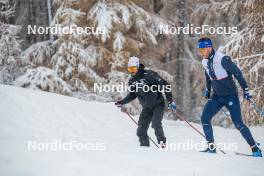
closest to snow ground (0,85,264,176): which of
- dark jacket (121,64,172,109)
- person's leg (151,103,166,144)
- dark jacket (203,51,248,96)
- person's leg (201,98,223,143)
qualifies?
person's leg (151,103,166,144)

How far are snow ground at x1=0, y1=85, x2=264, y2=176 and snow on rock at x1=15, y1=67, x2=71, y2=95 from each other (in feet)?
12.8

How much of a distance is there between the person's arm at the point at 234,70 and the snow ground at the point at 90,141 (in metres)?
1.37

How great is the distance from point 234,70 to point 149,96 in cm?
217

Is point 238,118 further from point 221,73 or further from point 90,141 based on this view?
point 90,141

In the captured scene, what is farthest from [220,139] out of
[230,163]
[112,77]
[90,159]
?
[112,77]

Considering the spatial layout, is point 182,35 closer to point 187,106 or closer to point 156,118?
point 187,106

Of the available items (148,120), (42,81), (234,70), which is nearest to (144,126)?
(148,120)

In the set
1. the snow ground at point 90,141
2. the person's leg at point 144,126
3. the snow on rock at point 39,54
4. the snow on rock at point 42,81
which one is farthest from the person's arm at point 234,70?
the snow on rock at point 39,54

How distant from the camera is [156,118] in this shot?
30.2 feet

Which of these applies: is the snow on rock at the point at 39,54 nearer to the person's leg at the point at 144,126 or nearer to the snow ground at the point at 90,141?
the snow ground at the point at 90,141

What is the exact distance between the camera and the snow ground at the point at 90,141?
675 cm

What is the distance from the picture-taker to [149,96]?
9336 millimetres

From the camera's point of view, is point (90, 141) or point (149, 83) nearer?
point (149, 83)

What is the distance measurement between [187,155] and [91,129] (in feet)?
12.0
